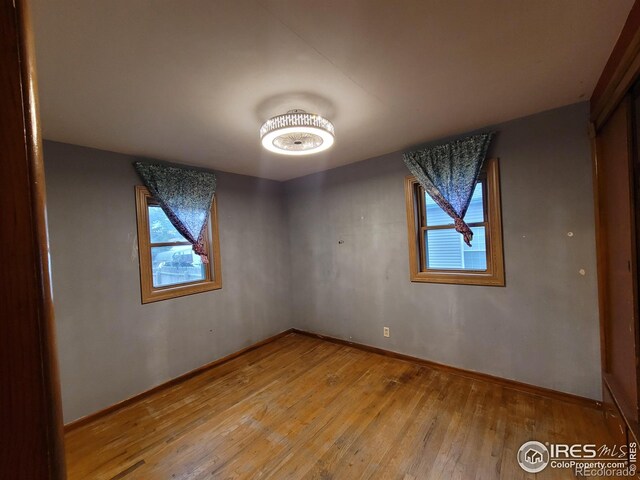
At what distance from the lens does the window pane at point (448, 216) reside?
102 inches

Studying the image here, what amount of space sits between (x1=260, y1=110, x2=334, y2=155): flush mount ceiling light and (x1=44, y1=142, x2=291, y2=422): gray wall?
160 centimetres

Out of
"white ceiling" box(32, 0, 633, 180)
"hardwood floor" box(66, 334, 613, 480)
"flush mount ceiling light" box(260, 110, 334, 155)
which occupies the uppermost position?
"white ceiling" box(32, 0, 633, 180)

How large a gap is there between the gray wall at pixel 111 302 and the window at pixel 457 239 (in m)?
2.21

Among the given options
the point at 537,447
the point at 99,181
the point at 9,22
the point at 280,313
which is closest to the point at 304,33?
the point at 9,22

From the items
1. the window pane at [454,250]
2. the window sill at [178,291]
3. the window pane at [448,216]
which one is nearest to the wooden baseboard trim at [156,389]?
the window sill at [178,291]

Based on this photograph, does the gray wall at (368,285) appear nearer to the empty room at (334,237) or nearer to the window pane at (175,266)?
the empty room at (334,237)

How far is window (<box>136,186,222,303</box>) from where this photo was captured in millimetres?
2699

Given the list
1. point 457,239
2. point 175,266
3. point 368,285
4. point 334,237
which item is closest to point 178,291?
point 175,266

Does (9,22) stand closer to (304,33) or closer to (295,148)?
(304,33)

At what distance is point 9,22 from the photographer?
1.17 ft

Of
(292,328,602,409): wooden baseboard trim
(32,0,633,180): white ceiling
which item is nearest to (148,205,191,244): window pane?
(32,0,633,180): white ceiling

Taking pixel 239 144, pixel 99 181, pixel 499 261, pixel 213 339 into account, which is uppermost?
pixel 239 144

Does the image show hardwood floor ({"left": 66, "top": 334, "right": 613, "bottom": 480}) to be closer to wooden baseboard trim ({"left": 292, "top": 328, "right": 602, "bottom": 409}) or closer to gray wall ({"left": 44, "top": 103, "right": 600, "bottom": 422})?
wooden baseboard trim ({"left": 292, "top": 328, "right": 602, "bottom": 409})

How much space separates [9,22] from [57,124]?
2.23 m
